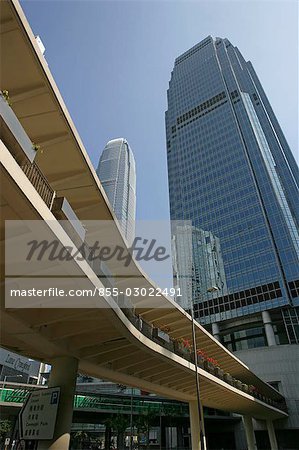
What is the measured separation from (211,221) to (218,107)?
51.4 meters

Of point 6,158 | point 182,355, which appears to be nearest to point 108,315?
point 6,158

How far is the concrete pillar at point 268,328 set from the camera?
2488 inches

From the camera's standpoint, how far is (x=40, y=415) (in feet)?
34.8

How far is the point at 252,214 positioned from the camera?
84.0 metres

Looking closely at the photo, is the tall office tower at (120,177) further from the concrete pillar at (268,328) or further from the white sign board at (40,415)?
the white sign board at (40,415)

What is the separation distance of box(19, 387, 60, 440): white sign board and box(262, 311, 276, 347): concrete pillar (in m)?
61.1

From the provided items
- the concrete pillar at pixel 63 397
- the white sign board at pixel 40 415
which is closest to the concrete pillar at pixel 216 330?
the concrete pillar at pixel 63 397

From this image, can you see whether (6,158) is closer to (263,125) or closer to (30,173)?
(30,173)

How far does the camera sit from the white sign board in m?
10.2

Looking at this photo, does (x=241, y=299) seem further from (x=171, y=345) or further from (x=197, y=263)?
(x=171, y=345)

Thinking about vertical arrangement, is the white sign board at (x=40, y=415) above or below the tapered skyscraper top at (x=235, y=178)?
below

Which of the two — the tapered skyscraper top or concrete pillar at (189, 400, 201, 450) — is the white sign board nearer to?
concrete pillar at (189, 400, 201, 450)

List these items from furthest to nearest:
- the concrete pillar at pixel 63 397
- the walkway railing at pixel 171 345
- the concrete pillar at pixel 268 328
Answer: the concrete pillar at pixel 268 328 → the walkway railing at pixel 171 345 → the concrete pillar at pixel 63 397

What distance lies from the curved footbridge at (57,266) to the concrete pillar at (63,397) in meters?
0.03
